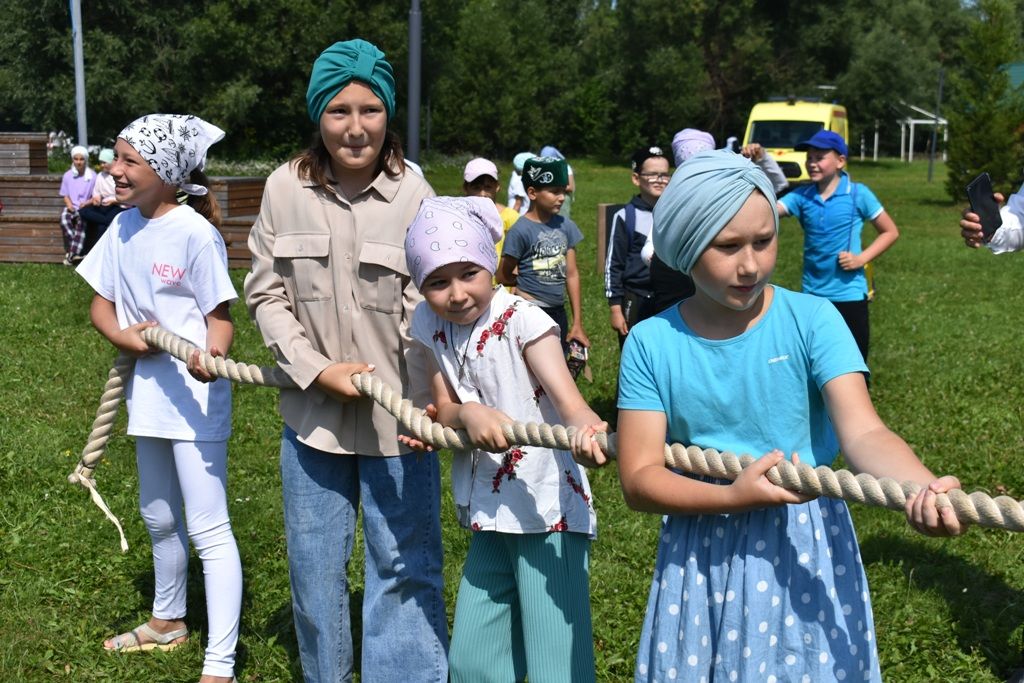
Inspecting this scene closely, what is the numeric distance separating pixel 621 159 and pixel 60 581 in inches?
2004

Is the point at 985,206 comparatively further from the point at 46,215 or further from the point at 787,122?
the point at 787,122

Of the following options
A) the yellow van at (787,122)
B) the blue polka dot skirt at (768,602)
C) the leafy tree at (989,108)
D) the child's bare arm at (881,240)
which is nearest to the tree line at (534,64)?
the leafy tree at (989,108)

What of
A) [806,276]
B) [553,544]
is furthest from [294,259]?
[806,276]

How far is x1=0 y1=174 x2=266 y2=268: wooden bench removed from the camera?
15457mm

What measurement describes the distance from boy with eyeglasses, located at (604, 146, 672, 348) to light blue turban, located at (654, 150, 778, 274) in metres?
4.77

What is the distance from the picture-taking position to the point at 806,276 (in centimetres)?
769

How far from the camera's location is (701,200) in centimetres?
240

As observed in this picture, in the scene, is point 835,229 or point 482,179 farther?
point 482,179

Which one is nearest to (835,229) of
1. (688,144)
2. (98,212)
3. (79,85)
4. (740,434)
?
(688,144)

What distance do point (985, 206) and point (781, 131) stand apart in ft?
117

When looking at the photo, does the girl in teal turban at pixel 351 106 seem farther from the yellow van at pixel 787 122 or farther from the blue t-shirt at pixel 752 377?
the yellow van at pixel 787 122

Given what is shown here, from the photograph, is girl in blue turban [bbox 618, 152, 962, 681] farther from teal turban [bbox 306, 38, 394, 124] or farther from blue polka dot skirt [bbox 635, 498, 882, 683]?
teal turban [bbox 306, 38, 394, 124]

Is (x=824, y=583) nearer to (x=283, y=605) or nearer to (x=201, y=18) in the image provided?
(x=283, y=605)

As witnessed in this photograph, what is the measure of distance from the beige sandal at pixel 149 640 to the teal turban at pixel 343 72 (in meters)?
2.25
